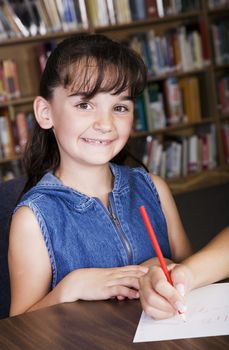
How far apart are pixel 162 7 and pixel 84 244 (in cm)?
346

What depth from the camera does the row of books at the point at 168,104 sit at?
4594 mm

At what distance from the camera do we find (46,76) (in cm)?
148

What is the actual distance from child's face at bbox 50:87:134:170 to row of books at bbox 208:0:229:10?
134 inches

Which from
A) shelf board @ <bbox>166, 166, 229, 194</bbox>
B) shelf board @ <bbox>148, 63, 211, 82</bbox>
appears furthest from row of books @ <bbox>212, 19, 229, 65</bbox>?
shelf board @ <bbox>166, 166, 229, 194</bbox>

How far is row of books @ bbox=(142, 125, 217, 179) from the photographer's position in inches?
183

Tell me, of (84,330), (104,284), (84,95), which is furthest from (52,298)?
(84,95)

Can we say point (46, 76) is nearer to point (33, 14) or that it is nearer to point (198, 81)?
point (33, 14)

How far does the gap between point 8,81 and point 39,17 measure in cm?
46

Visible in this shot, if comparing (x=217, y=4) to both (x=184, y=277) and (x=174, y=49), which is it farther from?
(x=184, y=277)

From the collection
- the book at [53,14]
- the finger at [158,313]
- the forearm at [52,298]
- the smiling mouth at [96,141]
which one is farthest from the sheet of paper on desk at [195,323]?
the book at [53,14]

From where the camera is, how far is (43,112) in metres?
1.50

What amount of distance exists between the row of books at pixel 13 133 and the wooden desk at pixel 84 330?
3.27 m

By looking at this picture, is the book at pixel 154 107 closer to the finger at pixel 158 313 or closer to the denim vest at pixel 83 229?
the denim vest at pixel 83 229

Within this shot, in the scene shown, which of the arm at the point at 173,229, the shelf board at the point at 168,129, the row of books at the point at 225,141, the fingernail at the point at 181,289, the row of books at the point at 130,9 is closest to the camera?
the fingernail at the point at 181,289
